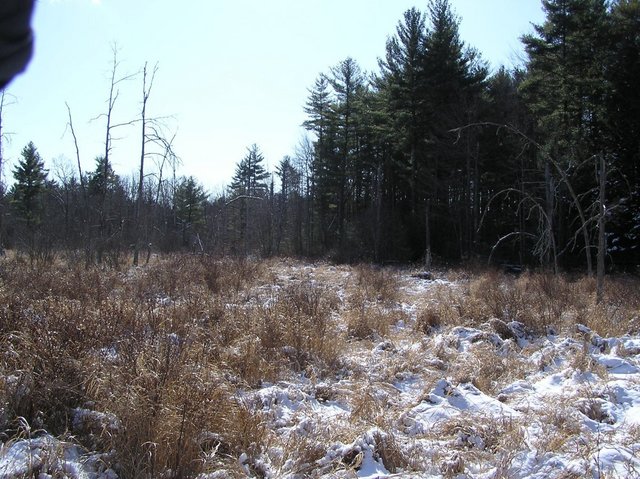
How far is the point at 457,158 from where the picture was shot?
24.9 m

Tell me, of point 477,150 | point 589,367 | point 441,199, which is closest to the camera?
point 589,367

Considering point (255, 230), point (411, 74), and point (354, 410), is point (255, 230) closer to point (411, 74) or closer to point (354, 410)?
point (411, 74)

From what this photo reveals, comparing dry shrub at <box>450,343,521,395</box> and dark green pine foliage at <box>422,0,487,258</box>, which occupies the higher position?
dark green pine foliage at <box>422,0,487,258</box>

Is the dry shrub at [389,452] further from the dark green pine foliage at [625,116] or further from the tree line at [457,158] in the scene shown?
the dark green pine foliage at [625,116]

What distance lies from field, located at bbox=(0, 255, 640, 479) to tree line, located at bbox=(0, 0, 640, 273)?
4983 mm

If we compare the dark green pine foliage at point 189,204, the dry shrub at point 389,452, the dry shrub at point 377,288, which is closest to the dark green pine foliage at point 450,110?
the dry shrub at point 377,288

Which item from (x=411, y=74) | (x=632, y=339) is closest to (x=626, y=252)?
(x=411, y=74)

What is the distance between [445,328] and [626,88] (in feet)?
60.9

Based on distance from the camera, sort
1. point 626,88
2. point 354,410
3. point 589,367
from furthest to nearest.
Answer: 1. point 626,88
2. point 589,367
3. point 354,410

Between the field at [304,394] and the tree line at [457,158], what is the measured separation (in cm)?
498

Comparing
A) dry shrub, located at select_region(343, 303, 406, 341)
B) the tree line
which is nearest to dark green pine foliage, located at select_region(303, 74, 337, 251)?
the tree line

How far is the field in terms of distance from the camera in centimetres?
321

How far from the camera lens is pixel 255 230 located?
41.1m

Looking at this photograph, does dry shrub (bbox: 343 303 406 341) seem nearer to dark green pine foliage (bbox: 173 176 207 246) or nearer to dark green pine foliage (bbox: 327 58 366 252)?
dark green pine foliage (bbox: 327 58 366 252)
